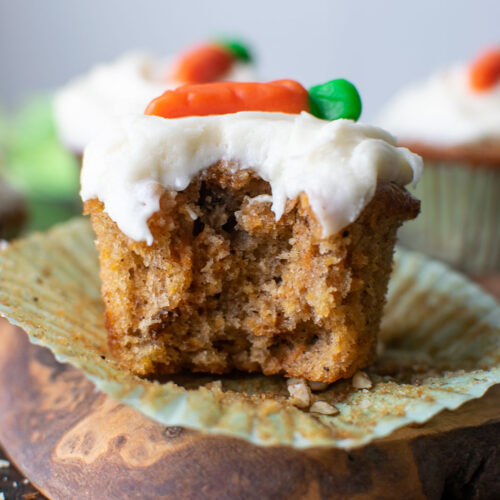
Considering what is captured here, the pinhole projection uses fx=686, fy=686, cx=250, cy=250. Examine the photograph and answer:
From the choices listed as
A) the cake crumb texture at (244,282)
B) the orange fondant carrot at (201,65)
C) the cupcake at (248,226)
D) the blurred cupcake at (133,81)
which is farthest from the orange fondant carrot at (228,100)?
the orange fondant carrot at (201,65)

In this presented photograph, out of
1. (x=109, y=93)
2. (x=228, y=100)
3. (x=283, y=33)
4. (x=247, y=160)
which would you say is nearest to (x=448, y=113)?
(x=109, y=93)

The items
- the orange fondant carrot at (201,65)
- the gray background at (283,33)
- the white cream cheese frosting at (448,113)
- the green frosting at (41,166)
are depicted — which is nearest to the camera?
the orange fondant carrot at (201,65)

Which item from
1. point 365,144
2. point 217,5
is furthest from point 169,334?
point 217,5

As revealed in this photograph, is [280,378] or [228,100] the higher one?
[228,100]

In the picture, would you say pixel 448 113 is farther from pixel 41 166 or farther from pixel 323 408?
pixel 41 166

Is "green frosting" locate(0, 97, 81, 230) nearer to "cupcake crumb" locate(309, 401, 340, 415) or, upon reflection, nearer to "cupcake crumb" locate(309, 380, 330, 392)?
"cupcake crumb" locate(309, 380, 330, 392)

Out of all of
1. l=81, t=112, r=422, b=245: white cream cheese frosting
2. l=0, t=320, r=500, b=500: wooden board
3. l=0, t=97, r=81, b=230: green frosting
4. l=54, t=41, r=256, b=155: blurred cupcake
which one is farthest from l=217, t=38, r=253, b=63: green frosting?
l=0, t=320, r=500, b=500: wooden board

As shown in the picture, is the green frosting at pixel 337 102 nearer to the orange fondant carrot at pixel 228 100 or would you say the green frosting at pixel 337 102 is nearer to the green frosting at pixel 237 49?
the orange fondant carrot at pixel 228 100
